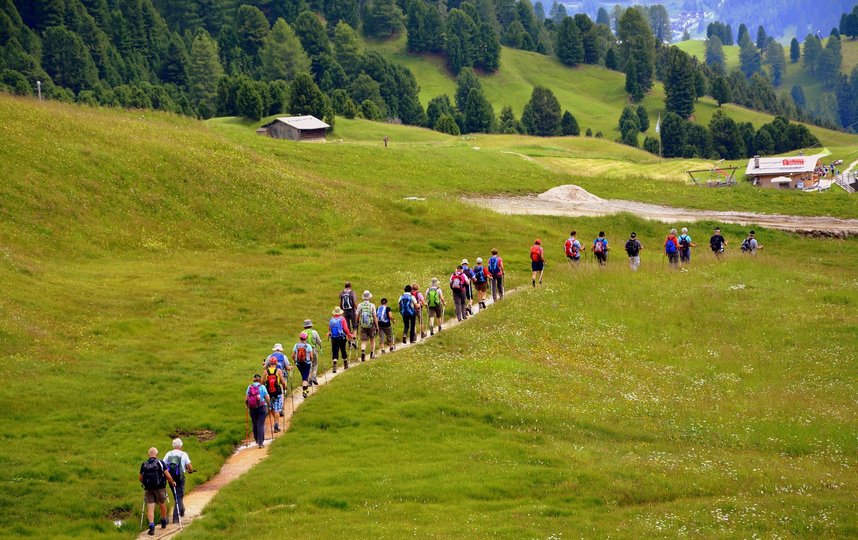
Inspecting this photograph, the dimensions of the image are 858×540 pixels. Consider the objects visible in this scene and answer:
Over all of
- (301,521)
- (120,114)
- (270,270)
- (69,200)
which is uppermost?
(120,114)

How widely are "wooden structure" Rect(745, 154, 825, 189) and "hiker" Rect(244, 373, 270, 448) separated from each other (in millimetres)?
88216

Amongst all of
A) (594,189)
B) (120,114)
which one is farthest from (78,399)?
(594,189)

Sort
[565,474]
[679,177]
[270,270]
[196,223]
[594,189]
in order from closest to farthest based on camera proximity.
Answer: [565,474]
[270,270]
[196,223]
[594,189]
[679,177]

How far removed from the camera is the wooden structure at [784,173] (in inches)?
4328

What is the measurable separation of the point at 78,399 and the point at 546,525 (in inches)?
635

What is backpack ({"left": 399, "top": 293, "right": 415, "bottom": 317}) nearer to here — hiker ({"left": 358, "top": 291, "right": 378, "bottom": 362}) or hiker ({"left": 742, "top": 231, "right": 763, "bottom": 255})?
hiker ({"left": 358, "top": 291, "right": 378, "bottom": 362})

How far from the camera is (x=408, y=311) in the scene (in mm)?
40219

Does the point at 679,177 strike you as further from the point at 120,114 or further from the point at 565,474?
the point at 565,474

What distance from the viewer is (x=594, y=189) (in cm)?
8662

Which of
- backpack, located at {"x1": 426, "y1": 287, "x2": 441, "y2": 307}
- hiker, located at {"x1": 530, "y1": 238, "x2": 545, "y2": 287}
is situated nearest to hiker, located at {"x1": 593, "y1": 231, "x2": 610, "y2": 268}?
hiker, located at {"x1": 530, "y1": 238, "x2": 545, "y2": 287}

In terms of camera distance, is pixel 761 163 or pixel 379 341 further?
pixel 761 163

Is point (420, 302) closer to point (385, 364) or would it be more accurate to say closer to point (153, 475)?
point (385, 364)

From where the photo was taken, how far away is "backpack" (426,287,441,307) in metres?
41.5

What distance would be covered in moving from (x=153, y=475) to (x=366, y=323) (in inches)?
561
